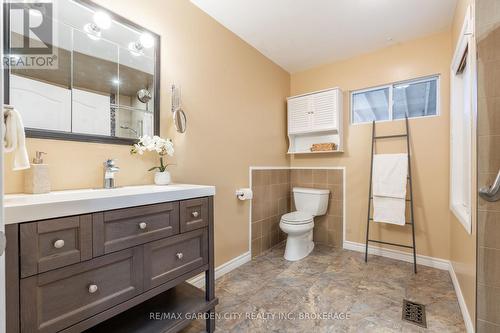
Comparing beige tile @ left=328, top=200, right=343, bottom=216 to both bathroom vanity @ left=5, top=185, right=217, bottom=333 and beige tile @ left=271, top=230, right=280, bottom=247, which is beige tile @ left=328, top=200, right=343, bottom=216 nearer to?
beige tile @ left=271, top=230, right=280, bottom=247

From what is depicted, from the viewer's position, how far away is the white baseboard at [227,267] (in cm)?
208

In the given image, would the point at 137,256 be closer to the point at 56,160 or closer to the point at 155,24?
the point at 56,160

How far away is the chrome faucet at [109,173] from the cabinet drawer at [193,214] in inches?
19.2

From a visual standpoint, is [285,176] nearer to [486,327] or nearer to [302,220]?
[302,220]

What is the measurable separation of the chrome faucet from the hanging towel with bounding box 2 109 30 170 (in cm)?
43

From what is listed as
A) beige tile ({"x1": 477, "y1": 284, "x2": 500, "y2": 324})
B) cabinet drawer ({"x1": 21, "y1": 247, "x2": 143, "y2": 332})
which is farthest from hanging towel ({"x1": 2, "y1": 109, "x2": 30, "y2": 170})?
beige tile ({"x1": 477, "y1": 284, "x2": 500, "y2": 324})

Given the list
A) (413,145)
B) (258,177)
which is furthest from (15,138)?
(413,145)

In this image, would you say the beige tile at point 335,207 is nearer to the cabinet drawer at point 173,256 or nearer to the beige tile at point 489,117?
the beige tile at point 489,117

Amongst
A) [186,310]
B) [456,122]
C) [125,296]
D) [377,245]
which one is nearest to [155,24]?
[125,296]

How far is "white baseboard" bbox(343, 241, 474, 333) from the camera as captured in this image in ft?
5.58

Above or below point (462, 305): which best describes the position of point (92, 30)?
above

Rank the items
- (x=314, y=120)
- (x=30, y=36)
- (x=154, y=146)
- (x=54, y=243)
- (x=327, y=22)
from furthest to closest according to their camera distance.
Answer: (x=314, y=120)
(x=327, y=22)
(x=154, y=146)
(x=30, y=36)
(x=54, y=243)

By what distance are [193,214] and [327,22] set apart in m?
2.15

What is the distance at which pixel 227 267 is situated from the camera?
94.0 inches
